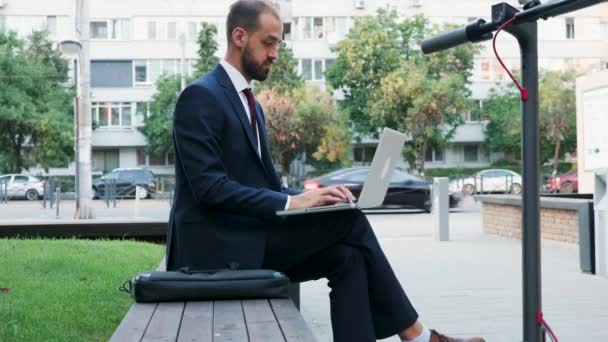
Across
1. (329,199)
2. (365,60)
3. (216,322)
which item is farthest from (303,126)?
(216,322)

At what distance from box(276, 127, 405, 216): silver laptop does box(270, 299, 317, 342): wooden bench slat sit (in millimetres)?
363

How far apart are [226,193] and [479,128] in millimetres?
61513

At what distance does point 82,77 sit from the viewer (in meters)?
22.6

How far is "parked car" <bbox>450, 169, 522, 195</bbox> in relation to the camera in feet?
136

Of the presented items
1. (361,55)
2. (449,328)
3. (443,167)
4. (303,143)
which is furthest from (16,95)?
(449,328)

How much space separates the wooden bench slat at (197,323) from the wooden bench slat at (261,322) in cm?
11

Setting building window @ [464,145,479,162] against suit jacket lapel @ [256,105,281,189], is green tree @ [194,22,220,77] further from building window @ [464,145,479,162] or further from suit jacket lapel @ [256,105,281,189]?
suit jacket lapel @ [256,105,281,189]

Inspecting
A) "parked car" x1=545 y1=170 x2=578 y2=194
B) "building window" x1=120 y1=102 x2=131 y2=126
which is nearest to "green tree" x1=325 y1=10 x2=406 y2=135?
"building window" x1=120 y1=102 x2=131 y2=126

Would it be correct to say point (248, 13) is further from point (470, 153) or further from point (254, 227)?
point (470, 153)

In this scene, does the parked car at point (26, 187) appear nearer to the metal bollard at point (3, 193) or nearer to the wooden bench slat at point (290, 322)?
the metal bollard at point (3, 193)

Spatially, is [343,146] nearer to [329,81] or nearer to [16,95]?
[329,81]

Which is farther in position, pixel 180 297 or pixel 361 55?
pixel 361 55

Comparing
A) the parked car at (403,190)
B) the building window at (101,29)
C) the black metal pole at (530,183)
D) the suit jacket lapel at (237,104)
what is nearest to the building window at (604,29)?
the building window at (101,29)

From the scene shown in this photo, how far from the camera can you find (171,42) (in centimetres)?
6206
